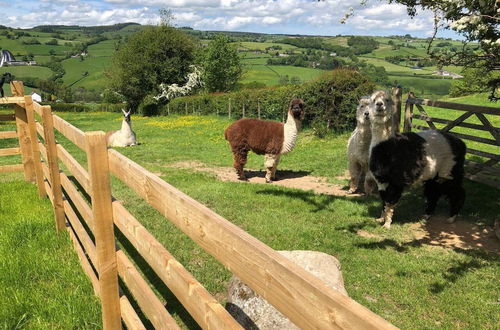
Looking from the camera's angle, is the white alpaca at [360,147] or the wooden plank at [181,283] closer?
the wooden plank at [181,283]

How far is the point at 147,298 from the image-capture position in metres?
2.21

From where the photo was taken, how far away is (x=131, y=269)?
2.53m

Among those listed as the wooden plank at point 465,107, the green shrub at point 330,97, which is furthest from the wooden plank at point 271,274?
the green shrub at point 330,97

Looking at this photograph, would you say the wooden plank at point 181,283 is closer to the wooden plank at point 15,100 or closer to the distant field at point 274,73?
the wooden plank at point 15,100

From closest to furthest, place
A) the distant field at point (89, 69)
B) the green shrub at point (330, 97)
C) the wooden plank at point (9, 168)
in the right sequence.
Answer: the wooden plank at point (9, 168) → the green shrub at point (330, 97) → the distant field at point (89, 69)

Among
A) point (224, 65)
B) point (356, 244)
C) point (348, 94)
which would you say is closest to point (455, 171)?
point (356, 244)

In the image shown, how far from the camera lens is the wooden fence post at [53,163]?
173 inches

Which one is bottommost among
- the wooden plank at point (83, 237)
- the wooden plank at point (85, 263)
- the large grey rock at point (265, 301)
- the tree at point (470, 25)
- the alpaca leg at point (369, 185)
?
the alpaca leg at point (369, 185)

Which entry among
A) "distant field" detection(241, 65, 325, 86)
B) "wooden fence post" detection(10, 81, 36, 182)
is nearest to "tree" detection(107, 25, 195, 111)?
"distant field" detection(241, 65, 325, 86)

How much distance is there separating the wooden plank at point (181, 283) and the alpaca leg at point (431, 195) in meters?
5.32

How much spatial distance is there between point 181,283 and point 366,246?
13.5ft

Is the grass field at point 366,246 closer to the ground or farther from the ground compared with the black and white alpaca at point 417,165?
closer to the ground

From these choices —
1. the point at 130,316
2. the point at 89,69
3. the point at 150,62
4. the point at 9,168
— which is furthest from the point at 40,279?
the point at 89,69

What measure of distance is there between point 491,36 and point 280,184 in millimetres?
5699
